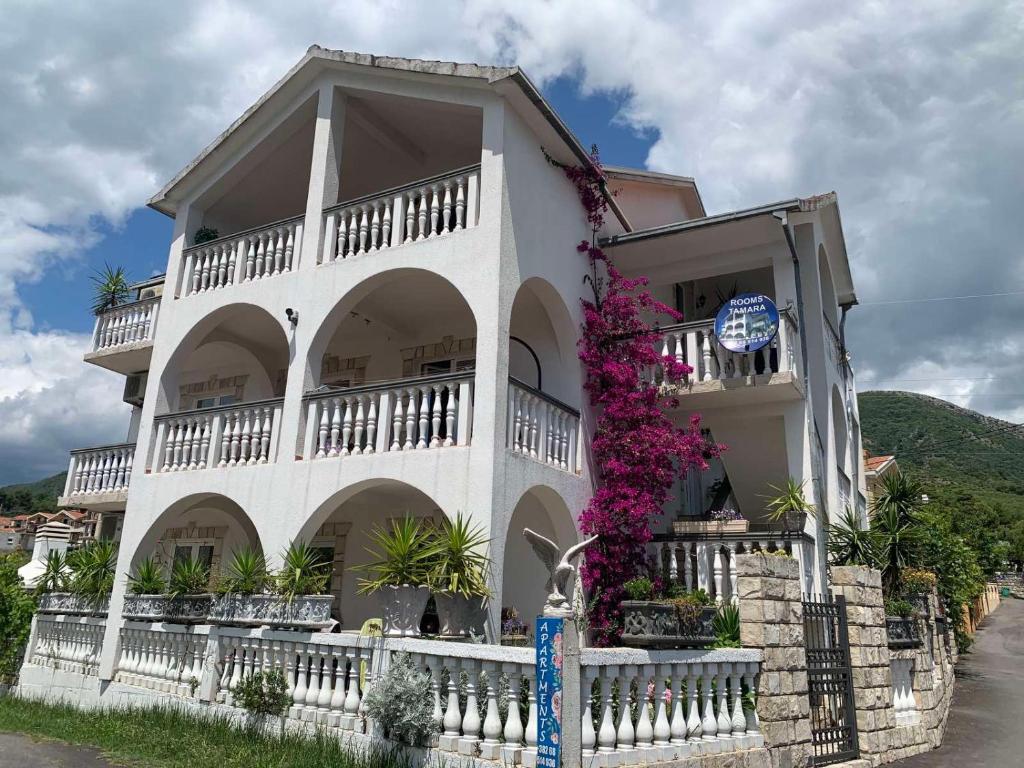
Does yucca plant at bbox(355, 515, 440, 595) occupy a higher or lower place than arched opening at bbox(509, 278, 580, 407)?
lower

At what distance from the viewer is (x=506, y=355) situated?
32.8 ft

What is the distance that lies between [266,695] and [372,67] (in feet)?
29.8

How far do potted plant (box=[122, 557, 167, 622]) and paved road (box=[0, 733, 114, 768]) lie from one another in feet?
7.71

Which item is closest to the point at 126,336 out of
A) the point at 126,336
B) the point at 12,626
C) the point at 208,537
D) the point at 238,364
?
the point at 126,336

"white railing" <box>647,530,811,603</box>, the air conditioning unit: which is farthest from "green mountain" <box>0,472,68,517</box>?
"white railing" <box>647,530,811,603</box>

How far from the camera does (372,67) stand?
39.4 feet

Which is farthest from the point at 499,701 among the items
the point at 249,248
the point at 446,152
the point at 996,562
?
the point at 996,562

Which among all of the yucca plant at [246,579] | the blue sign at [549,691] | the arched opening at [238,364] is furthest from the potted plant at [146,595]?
the blue sign at [549,691]

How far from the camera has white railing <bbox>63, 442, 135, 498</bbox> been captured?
570 inches

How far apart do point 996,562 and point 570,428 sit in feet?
114

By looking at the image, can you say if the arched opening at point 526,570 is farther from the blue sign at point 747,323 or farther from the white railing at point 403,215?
the white railing at point 403,215

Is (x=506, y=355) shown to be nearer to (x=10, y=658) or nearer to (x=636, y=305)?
(x=636, y=305)

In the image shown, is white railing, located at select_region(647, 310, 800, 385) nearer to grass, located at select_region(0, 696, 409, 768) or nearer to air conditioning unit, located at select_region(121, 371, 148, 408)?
grass, located at select_region(0, 696, 409, 768)

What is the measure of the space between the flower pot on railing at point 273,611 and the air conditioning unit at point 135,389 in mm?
8491
